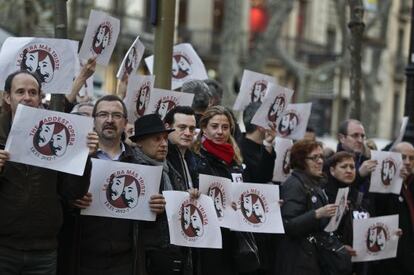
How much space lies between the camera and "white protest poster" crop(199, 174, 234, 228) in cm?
692

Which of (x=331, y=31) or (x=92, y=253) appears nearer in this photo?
(x=92, y=253)

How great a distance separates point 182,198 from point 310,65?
37.0m

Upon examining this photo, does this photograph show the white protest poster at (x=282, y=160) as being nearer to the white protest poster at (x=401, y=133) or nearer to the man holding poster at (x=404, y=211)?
the man holding poster at (x=404, y=211)

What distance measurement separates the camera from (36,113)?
5840mm

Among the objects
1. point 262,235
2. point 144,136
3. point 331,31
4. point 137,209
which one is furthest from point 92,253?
point 331,31

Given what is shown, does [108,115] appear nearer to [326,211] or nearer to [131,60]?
[131,60]

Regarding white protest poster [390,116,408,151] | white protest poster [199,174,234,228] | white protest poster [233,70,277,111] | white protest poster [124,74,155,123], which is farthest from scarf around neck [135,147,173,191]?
white protest poster [390,116,408,151]

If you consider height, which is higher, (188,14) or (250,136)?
(188,14)

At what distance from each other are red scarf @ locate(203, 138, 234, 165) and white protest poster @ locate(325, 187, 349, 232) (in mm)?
1052

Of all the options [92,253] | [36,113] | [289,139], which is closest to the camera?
[36,113]

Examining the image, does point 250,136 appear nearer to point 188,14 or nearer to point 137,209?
point 137,209

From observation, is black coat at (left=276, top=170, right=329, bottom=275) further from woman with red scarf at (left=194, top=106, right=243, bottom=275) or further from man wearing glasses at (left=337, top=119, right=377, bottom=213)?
man wearing glasses at (left=337, top=119, right=377, bottom=213)

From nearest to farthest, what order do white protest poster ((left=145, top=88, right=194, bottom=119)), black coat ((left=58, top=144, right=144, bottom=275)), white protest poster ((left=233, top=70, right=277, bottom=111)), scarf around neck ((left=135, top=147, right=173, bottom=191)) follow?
black coat ((left=58, top=144, right=144, bottom=275)) → scarf around neck ((left=135, top=147, right=173, bottom=191)) → white protest poster ((left=145, top=88, right=194, bottom=119)) → white protest poster ((left=233, top=70, right=277, bottom=111))

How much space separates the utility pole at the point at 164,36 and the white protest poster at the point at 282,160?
50.3 inches
